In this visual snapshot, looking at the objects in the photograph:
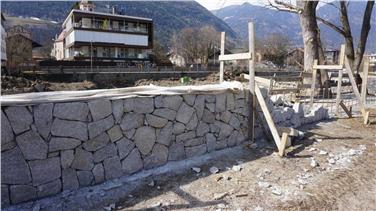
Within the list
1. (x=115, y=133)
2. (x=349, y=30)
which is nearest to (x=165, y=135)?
(x=115, y=133)

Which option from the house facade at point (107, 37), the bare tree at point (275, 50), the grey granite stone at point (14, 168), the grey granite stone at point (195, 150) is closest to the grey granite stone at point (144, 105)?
the grey granite stone at point (195, 150)

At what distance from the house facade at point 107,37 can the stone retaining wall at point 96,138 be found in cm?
4574

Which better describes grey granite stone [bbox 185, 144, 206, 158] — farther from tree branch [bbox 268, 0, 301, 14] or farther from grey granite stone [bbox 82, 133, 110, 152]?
tree branch [bbox 268, 0, 301, 14]

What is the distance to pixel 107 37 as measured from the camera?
50.4m

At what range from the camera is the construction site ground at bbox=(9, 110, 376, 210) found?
Answer: 4328 millimetres

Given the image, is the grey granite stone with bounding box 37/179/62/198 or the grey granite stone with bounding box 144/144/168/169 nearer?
the grey granite stone with bounding box 37/179/62/198

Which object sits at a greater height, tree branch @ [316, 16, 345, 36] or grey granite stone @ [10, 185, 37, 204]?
tree branch @ [316, 16, 345, 36]

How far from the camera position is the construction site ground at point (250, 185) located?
14.2 ft

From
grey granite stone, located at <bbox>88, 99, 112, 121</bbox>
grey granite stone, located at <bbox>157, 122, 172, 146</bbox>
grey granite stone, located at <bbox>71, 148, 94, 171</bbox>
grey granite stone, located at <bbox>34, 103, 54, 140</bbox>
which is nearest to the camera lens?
grey granite stone, located at <bbox>34, 103, 54, 140</bbox>

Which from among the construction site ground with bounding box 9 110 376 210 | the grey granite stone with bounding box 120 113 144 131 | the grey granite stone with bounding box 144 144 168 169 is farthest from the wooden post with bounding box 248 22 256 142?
the grey granite stone with bounding box 120 113 144 131

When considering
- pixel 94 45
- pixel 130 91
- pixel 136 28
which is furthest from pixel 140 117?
pixel 136 28

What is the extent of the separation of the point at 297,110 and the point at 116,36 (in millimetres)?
45430

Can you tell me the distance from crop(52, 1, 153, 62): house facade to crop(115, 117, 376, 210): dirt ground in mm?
46177

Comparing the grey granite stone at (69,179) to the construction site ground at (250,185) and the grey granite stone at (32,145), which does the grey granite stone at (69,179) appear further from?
the grey granite stone at (32,145)
